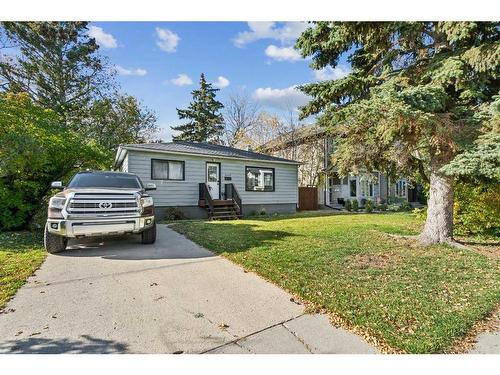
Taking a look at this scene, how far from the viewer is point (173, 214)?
11578 mm

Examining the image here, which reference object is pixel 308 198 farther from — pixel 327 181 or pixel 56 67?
pixel 56 67

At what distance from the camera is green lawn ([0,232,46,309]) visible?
11.8ft

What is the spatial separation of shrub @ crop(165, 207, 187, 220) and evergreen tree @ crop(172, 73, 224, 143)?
19432 mm

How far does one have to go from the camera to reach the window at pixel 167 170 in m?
11.7

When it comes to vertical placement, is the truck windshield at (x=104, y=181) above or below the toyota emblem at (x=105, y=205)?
above

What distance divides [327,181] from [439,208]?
14533 mm

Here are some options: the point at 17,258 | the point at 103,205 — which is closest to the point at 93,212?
the point at 103,205

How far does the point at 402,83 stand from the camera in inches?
232

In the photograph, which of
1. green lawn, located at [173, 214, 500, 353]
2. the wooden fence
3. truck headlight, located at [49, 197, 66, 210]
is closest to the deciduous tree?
the wooden fence

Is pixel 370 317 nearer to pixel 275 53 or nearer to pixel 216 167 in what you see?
pixel 275 53

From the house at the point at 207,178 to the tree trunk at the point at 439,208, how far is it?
7.41m

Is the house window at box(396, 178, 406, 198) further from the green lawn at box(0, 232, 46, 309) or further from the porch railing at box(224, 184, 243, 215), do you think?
the green lawn at box(0, 232, 46, 309)

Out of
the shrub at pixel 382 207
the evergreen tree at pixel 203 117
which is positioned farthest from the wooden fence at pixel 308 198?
the evergreen tree at pixel 203 117

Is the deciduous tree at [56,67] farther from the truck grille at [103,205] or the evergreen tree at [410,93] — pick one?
the evergreen tree at [410,93]
